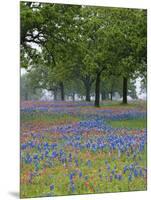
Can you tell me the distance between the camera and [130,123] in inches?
259

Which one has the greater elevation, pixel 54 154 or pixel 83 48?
pixel 83 48

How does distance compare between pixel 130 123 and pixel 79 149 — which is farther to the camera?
pixel 130 123

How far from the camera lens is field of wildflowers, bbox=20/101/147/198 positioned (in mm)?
5953

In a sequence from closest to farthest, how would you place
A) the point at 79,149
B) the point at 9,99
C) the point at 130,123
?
the point at 9,99, the point at 79,149, the point at 130,123

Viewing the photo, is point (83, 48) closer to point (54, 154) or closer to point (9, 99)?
point (9, 99)

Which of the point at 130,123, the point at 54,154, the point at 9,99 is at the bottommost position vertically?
the point at 54,154

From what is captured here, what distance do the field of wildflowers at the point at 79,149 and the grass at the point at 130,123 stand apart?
0.5 inches

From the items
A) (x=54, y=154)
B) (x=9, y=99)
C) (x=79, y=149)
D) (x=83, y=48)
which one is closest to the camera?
(x=9, y=99)

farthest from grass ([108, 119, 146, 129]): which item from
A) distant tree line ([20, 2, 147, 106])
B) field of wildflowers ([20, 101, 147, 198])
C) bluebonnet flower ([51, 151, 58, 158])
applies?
bluebonnet flower ([51, 151, 58, 158])

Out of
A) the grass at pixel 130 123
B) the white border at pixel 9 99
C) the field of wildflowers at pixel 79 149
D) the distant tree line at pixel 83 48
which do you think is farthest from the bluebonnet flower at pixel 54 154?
the grass at pixel 130 123

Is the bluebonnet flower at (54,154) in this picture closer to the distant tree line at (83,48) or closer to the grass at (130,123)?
the distant tree line at (83,48)

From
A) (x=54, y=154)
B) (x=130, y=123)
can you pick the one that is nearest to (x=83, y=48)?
(x=130, y=123)

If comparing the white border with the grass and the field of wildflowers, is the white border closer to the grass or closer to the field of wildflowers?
the field of wildflowers

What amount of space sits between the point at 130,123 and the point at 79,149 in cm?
75
